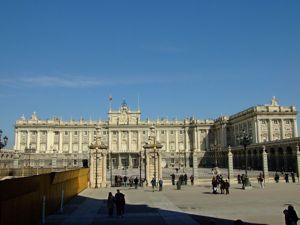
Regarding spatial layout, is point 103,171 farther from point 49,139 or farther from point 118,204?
point 49,139

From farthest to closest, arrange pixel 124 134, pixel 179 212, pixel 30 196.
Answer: pixel 124 134, pixel 179 212, pixel 30 196

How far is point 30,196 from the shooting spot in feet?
52.7

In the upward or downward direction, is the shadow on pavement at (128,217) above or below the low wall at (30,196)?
below

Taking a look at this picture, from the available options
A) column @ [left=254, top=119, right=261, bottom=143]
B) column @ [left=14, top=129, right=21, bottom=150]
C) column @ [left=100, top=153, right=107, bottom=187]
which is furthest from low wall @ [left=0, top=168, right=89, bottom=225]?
column @ [left=14, top=129, right=21, bottom=150]

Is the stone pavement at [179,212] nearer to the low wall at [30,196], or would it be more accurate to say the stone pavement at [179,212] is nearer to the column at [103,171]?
the low wall at [30,196]

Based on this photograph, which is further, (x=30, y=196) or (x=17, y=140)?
(x=17, y=140)

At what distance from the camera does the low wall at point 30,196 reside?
42.7 feet

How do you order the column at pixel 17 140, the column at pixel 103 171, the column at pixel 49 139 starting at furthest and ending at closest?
1. the column at pixel 49 139
2. the column at pixel 17 140
3. the column at pixel 103 171

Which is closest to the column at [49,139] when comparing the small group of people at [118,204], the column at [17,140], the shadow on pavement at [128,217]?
the column at [17,140]

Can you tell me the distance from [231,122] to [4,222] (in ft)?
390

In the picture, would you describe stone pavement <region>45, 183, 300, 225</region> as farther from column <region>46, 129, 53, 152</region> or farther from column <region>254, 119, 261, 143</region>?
column <region>46, 129, 53, 152</region>

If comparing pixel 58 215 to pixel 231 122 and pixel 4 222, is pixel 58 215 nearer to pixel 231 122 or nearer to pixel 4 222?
pixel 4 222

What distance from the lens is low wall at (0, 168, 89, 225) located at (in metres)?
13.0

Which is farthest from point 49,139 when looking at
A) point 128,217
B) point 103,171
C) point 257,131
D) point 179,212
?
point 128,217
